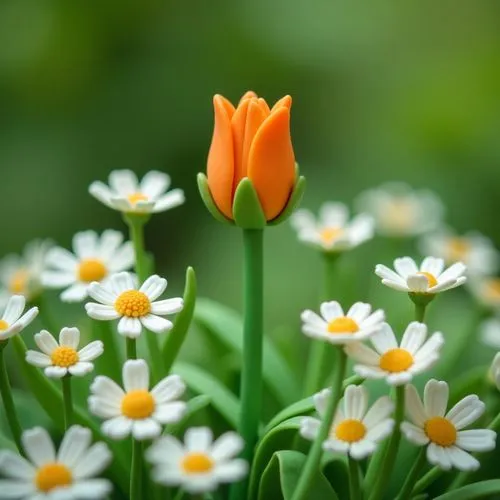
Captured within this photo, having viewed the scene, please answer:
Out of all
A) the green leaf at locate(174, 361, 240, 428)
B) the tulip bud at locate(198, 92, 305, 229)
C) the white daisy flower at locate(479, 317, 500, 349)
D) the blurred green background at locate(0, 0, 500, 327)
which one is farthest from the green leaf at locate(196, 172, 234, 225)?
the blurred green background at locate(0, 0, 500, 327)

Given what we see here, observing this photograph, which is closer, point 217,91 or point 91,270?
point 91,270

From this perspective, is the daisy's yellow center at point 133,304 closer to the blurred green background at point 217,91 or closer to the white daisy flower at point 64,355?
the white daisy flower at point 64,355

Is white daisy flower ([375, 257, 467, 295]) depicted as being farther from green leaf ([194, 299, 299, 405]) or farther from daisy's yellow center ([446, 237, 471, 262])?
daisy's yellow center ([446, 237, 471, 262])

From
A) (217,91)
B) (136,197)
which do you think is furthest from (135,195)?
(217,91)

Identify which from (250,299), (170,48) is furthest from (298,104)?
(250,299)

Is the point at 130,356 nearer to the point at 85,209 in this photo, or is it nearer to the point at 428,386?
the point at 428,386

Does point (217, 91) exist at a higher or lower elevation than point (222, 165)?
lower

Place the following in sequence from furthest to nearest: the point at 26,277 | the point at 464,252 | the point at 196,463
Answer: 1. the point at 464,252
2. the point at 26,277
3. the point at 196,463

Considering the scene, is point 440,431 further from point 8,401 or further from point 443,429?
point 8,401
